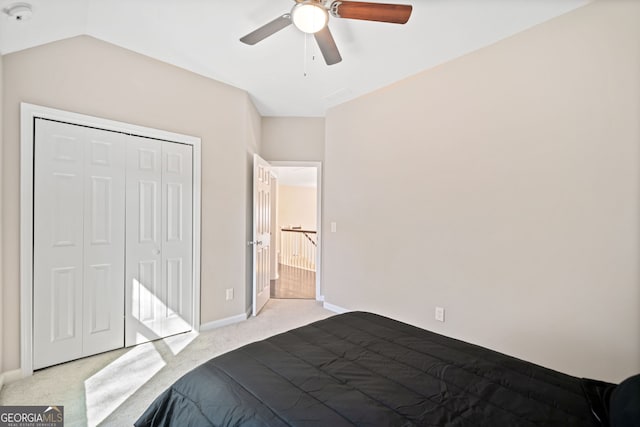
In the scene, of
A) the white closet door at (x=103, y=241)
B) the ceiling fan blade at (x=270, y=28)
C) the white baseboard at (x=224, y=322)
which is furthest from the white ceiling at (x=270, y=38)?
the white baseboard at (x=224, y=322)

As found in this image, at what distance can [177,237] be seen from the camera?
9.90 feet

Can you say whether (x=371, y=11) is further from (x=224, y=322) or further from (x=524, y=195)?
(x=224, y=322)

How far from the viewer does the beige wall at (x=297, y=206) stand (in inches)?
412

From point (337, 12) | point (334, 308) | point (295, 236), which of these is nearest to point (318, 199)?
point (334, 308)

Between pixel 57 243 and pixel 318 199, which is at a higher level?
pixel 318 199

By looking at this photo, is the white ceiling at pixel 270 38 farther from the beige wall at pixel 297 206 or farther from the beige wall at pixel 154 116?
the beige wall at pixel 297 206

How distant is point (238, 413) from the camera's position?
102cm

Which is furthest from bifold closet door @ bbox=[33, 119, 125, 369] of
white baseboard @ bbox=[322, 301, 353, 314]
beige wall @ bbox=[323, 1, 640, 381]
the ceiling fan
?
beige wall @ bbox=[323, 1, 640, 381]

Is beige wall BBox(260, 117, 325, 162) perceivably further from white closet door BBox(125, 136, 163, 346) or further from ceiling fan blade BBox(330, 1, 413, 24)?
ceiling fan blade BBox(330, 1, 413, 24)

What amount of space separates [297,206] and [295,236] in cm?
336

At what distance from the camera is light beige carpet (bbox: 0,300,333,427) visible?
1.87 metres

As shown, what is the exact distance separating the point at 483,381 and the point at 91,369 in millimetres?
2752

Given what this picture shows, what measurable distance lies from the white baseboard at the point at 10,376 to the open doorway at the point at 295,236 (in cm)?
290

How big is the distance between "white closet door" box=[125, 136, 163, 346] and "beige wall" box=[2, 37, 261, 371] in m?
0.33
